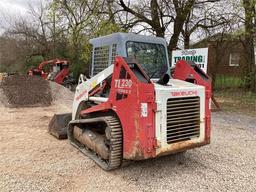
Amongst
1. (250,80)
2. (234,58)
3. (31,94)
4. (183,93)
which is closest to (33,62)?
(31,94)

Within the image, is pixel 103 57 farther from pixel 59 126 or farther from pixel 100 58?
pixel 59 126

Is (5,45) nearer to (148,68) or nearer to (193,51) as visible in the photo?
(193,51)

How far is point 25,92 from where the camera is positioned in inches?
494

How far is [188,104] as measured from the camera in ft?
14.3

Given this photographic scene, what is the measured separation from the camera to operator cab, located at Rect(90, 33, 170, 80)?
4870mm

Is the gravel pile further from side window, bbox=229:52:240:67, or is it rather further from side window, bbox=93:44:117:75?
side window, bbox=229:52:240:67

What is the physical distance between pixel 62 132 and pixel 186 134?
2903mm

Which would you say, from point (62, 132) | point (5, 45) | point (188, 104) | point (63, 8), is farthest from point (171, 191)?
point (5, 45)

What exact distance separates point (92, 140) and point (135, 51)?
1527 mm

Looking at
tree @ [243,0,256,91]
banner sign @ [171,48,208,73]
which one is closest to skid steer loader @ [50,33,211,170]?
banner sign @ [171,48,208,73]

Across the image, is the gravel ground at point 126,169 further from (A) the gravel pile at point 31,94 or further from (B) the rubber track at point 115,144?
(A) the gravel pile at point 31,94

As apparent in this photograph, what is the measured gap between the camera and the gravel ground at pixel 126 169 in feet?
13.1

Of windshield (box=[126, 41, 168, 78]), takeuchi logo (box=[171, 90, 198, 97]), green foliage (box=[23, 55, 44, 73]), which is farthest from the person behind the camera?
green foliage (box=[23, 55, 44, 73])

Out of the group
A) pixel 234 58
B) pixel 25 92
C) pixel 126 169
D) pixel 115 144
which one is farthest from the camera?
pixel 234 58
